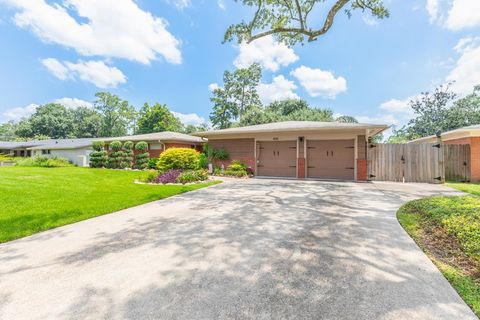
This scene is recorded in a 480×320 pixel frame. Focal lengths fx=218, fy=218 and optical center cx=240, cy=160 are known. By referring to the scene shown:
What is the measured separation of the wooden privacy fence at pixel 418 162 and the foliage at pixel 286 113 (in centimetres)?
1730

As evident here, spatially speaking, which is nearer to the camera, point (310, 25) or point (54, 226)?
point (54, 226)

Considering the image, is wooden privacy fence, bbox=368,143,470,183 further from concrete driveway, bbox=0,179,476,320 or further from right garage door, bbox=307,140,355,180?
→ concrete driveway, bbox=0,179,476,320

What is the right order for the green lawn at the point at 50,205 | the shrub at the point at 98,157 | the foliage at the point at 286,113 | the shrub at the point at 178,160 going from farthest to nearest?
the foliage at the point at 286,113, the shrub at the point at 98,157, the shrub at the point at 178,160, the green lawn at the point at 50,205

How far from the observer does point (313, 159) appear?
38.0 feet

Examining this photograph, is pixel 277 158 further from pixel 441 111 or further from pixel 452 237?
pixel 441 111

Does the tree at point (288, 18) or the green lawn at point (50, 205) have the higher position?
the tree at point (288, 18)

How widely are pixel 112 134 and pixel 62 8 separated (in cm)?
3840

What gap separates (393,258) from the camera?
2682 mm

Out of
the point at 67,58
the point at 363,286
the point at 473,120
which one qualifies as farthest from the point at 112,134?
the point at 473,120

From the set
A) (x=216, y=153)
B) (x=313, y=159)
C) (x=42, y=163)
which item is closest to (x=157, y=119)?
(x=42, y=163)

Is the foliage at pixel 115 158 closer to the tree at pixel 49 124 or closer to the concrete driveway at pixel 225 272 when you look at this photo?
the concrete driveway at pixel 225 272

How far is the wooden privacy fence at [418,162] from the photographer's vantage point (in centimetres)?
949

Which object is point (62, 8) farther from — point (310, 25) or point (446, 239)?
point (446, 239)

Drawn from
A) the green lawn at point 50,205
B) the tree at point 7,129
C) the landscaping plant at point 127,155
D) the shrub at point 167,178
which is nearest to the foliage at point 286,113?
the landscaping plant at point 127,155
